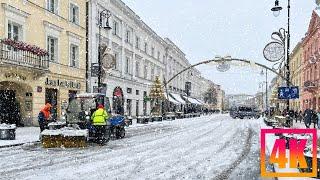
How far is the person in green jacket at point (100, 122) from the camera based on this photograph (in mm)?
15836

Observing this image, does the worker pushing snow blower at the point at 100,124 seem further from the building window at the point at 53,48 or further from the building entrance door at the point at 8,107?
the building window at the point at 53,48

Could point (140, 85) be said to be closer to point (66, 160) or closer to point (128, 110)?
point (128, 110)

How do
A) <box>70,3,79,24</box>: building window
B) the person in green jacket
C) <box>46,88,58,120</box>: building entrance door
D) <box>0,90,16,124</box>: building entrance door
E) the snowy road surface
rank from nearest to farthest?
1. the snowy road surface
2. the person in green jacket
3. <box>0,90,16,124</box>: building entrance door
4. <box>46,88,58,120</box>: building entrance door
5. <box>70,3,79,24</box>: building window

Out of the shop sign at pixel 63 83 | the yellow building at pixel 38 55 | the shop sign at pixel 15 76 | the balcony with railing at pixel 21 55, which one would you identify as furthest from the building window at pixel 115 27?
the shop sign at pixel 15 76

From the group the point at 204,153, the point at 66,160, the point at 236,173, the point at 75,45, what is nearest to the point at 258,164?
the point at 236,173

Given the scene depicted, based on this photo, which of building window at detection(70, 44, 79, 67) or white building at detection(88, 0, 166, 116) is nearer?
building window at detection(70, 44, 79, 67)

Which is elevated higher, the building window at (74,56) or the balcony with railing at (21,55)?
the building window at (74,56)

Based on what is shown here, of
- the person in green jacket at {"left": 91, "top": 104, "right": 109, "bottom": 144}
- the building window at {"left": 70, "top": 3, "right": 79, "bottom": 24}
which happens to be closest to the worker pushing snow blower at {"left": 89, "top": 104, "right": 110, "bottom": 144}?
the person in green jacket at {"left": 91, "top": 104, "right": 109, "bottom": 144}

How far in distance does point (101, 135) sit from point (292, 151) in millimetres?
9714

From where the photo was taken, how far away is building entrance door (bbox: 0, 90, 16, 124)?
2364cm

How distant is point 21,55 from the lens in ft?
71.3

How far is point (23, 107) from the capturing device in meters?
24.5

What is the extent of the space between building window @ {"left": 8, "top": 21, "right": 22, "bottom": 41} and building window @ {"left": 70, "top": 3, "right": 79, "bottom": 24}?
6851 mm

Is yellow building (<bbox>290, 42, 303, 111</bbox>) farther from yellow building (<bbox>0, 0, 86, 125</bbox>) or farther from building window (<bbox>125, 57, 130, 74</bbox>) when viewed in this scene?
yellow building (<bbox>0, 0, 86, 125</bbox>)
